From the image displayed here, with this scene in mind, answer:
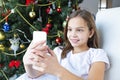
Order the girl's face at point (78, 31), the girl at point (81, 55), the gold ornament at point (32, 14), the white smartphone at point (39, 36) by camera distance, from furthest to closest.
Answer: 1. the gold ornament at point (32, 14)
2. the girl's face at point (78, 31)
3. the girl at point (81, 55)
4. the white smartphone at point (39, 36)

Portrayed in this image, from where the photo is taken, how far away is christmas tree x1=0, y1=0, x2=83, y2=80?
75.9 inches

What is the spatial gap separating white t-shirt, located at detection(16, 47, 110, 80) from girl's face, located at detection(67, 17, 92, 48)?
0.07m

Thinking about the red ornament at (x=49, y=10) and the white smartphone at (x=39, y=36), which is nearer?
the white smartphone at (x=39, y=36)

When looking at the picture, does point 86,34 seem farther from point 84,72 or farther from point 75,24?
point 84,72

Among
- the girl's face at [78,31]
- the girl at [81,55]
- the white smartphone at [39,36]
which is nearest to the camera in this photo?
the white smartphone at [39,36]

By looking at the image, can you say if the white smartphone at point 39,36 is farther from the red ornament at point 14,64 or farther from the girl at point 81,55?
the red ornament at point 14,64

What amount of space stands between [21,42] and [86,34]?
94cm

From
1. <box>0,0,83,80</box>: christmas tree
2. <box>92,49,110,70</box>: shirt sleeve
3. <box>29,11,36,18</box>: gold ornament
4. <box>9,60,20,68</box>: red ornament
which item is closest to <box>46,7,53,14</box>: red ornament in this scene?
<box>0,0,83,80</box>: christmas tree

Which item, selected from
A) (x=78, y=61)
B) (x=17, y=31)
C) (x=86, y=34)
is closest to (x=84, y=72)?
(x=78, y=61)

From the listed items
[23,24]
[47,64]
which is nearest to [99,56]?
[47,64]

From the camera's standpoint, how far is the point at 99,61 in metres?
1.11

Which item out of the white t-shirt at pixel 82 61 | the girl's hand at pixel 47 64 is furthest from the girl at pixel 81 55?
the girl's hand at pixel 47 64

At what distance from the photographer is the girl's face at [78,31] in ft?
3.98

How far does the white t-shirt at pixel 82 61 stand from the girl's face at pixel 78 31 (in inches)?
2.8
